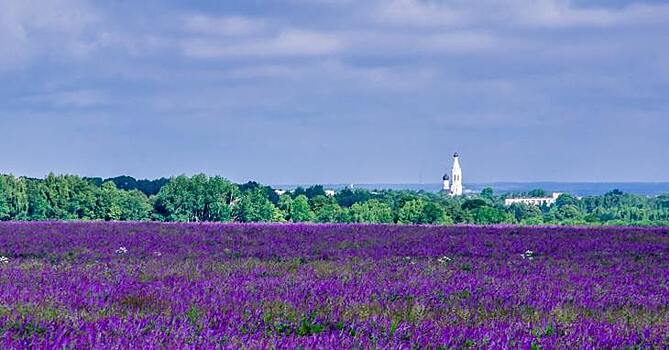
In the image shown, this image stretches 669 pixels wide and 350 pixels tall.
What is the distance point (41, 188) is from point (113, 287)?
37291 millimetres

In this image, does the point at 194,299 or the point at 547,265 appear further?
the point at 547,265

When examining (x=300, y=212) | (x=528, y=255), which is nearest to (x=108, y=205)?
(x=300, y=212)

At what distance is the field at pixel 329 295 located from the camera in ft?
16.7

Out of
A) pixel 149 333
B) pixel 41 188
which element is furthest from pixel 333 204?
pixel 149 333

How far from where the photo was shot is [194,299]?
6625 millimetres

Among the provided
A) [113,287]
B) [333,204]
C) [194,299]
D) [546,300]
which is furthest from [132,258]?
[333,204]

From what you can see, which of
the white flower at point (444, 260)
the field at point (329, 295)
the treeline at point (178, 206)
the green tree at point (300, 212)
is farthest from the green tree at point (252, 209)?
the white flower at point (444, 260)

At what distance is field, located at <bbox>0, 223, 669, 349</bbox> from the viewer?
201 inches

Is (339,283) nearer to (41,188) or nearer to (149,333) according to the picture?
(149,333)

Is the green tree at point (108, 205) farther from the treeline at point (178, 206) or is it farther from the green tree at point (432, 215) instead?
the green tree at point (432, 215)

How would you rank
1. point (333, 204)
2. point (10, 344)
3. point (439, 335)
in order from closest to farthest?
point (10, 344) < point (439, 335) < point (333, 204)

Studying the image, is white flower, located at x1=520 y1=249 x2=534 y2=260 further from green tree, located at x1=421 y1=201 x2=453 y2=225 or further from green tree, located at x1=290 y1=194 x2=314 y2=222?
green tree, located at x1=290 y1=194 x2=314 y2=222

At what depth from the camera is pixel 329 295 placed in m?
7.20

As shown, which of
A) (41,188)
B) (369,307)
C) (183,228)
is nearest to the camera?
(369,307)
